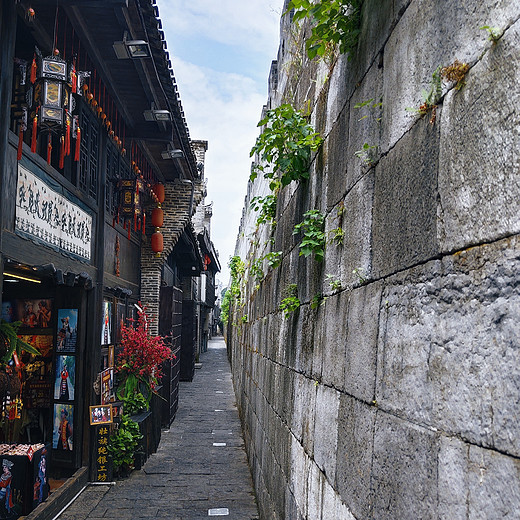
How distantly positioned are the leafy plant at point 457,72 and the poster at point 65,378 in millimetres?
6839

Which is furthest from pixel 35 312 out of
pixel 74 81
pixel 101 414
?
pixel 74 81

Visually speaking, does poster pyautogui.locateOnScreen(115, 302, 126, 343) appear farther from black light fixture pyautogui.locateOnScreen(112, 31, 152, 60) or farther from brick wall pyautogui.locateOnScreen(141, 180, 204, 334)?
black light fixture pyautogui.locateOnScreen(112, 31, 152, 60)

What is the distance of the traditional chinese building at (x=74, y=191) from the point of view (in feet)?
16.9

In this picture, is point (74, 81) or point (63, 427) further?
point (63, 427)

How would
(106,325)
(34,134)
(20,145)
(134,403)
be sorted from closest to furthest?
(20,145), (34,134), (106,325), (134,403)

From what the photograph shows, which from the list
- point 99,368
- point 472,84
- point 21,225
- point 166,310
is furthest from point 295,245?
point 166,310

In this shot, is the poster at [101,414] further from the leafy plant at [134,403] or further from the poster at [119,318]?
the poster at [119,318]

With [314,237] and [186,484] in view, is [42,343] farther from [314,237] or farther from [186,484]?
[314,237]

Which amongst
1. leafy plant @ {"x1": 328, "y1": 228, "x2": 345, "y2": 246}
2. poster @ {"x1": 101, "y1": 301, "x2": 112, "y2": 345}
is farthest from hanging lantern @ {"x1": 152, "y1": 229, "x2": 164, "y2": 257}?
leafy plant @ {"x1": 328, "y1": 228, "x2": 345, "y2": 246}

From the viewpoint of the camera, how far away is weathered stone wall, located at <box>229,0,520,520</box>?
1458 millimetres

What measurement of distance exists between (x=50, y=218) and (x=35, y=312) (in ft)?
7.54

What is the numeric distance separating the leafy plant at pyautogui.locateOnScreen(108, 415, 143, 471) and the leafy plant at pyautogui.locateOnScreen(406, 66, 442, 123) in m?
7.27

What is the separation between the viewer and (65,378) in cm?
762

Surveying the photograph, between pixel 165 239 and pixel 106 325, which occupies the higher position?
pixel 165 239
